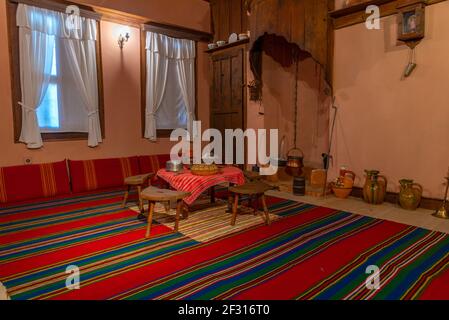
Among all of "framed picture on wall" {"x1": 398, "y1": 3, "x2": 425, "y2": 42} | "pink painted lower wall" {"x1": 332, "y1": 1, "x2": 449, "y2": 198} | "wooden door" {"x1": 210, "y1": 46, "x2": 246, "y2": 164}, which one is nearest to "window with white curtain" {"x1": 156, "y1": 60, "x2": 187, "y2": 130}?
"wooden door" {"x1": 210, "y1": 46, "x2": 246, "y2": 164}

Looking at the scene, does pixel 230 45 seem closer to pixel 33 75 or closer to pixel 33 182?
pixel 33 75

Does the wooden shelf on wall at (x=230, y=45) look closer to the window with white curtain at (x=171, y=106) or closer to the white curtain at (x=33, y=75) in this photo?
the window with white curtain at (x=171, y=106)

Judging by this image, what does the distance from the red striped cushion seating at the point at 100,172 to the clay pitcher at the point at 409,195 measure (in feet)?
12.8

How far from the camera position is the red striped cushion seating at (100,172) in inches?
191

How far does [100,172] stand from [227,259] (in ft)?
10.8

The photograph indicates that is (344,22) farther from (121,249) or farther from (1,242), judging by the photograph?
(1,242)

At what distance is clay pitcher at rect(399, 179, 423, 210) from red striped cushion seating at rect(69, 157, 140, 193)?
3.90 metres

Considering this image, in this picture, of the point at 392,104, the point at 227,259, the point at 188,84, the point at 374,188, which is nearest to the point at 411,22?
the point at 392,104

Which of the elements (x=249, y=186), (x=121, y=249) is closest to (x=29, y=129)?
(x=121, y=249)

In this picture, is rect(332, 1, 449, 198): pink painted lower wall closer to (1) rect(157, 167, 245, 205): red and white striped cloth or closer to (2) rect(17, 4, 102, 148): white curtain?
(1) rect(157, 167, 245, 205): red and white striped cloth

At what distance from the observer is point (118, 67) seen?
5406mm

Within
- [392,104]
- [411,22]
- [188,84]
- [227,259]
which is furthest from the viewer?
[188,84]

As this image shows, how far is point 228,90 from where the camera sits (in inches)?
242

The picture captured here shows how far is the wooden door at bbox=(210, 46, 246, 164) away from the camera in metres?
5.85
